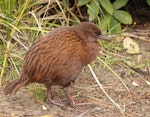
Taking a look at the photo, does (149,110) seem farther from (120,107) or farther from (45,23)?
(45,23)

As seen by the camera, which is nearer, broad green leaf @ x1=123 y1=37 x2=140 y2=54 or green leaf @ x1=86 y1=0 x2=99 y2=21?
broad green leaf @ x1=123 y1=37 x2=140 y2=54

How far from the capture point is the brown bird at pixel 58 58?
3.94m

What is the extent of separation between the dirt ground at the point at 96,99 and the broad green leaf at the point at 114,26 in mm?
501

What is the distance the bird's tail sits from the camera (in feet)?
13.4

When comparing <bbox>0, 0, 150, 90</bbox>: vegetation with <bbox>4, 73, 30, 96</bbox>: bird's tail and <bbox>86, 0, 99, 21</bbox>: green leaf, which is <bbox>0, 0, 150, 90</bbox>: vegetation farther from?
<bbox>4, 73, 30, 96</bbox>: bird's tail

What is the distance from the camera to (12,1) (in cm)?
491

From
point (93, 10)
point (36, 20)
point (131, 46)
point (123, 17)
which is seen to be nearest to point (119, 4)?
point (123, 17)

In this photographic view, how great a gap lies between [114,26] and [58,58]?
159cm

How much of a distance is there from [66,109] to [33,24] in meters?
1.31

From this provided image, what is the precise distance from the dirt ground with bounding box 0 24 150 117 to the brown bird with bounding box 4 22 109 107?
0.38 ft

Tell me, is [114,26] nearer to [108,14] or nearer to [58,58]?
[108,14]

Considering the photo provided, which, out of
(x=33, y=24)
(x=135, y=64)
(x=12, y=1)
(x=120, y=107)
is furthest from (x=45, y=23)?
(x=120, y=107)

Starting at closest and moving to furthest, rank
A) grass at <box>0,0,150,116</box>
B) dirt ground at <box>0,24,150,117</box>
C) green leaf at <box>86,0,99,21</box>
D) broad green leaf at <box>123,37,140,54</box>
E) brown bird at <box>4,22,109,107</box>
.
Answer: brown bird at <box>4,22,109,107</box>
dirt ground at <box>0,24,150,117</box>
grass at <box>0,0,150,116</box>
broad green leaf at <box>123,37,140,54</box>
green leaf at <box>86,0,99,21</box>

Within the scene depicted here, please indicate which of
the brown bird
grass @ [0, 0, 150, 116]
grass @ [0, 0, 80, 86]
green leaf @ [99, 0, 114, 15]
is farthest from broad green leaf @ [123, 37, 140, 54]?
the brown bird
